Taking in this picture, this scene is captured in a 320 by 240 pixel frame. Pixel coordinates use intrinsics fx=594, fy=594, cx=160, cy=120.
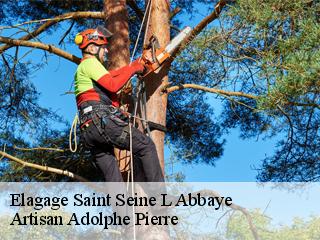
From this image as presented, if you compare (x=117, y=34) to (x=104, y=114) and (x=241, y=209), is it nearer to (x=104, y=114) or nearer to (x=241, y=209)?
(x=104, y=114)

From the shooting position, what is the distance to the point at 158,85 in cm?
463

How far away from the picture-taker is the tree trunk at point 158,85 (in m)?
4.52

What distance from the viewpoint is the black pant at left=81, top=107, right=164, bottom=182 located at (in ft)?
12.6

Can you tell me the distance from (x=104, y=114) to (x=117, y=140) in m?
0.19

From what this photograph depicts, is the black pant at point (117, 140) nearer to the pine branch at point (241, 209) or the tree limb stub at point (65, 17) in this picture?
the pine branch at point (241, 209)

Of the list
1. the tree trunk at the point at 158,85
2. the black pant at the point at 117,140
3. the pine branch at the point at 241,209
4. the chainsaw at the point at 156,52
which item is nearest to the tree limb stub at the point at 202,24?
the chainsaw at the point at 156,52

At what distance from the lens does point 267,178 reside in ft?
19.7

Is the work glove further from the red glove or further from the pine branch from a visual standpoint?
the pine branch

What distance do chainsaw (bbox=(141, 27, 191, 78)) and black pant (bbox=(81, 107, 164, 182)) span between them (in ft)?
1.81

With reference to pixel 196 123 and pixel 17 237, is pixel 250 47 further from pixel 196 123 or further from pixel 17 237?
pixel 17 237

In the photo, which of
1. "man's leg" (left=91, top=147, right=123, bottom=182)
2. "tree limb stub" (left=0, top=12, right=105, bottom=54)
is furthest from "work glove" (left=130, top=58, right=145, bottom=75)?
"tree limb stub" (left=0, top=12, right=105, bottom=54)

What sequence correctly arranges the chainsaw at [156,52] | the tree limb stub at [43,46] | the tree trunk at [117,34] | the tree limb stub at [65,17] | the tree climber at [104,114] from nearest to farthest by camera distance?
the tree climber at [104,114] → the chainsaw at [156,52] → the tree trunk at [117,34] → the tree limb stub at [43,46] → the tree limb stub at [65,17]

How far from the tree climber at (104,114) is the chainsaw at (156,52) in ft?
0.49

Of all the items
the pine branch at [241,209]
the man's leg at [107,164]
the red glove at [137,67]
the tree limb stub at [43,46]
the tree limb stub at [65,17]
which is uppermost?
the tree limb stub at [65,17]
